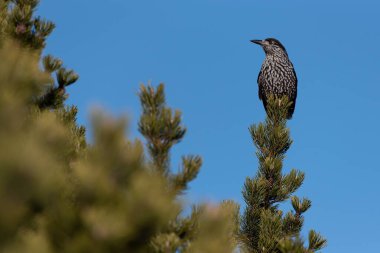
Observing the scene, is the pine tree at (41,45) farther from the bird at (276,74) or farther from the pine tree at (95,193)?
the bird at (276,74)

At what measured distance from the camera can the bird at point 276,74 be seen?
11.8m

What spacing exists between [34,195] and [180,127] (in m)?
0.94

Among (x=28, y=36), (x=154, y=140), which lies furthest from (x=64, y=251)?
(x=28, y=36)

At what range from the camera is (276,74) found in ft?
39.0

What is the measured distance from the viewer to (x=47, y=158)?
244 centimetres

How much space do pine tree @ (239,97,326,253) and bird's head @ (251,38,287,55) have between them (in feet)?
18.8

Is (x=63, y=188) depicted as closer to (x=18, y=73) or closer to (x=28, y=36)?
(x=18, y=73)

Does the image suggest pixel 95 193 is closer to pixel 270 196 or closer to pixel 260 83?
pixel 270 196

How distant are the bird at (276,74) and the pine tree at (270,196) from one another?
4579 millimetres

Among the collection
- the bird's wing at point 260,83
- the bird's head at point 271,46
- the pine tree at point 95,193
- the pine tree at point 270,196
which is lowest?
the pine tree at point 95,193

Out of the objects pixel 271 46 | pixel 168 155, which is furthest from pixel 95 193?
pixel 271 46

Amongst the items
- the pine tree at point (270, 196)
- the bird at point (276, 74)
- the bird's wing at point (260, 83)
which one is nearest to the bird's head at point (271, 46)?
the bird at point (276, 74)

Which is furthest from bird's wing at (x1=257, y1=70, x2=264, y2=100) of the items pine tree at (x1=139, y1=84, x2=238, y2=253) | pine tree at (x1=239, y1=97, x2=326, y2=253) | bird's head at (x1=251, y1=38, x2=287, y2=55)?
pine tree at (x1=139, y1=84, x2=238, y2=253)

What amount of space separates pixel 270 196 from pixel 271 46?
6.58 meters
